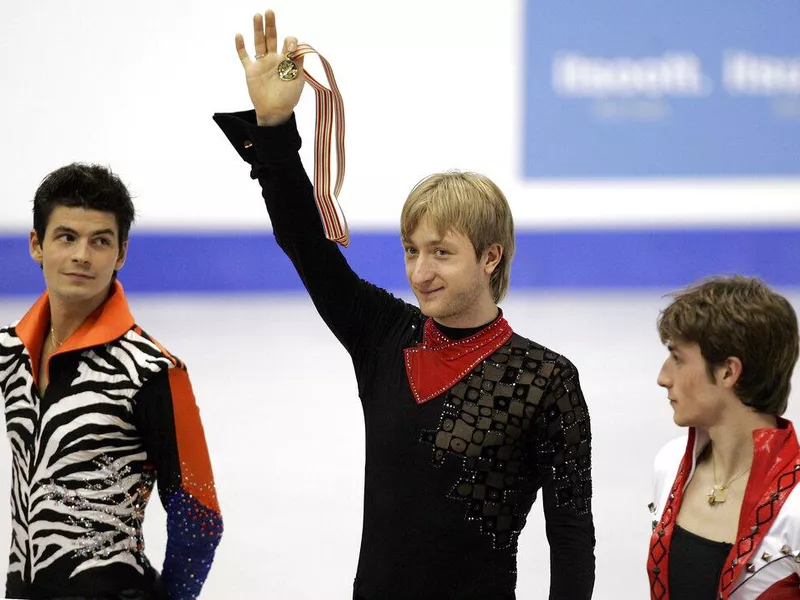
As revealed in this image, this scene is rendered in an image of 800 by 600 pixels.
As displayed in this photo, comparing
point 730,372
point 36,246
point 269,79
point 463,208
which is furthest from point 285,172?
point 730,372

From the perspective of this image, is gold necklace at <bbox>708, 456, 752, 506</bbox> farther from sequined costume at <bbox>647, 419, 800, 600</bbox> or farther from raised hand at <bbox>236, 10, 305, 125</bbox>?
raised hand at <bbox>236, 10, 305, 125</bbox>

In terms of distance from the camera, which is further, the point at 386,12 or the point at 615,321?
the point at 386,12

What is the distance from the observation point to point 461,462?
5.79 feet

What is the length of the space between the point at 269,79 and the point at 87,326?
1.72ft

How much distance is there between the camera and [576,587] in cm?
172

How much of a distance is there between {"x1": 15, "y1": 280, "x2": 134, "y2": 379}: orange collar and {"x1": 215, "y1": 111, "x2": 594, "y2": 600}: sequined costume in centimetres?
34

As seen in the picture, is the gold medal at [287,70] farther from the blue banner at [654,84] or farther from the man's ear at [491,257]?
the blue banner at [654,84]

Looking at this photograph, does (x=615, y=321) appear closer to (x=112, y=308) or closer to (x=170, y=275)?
(x=170, y=275)

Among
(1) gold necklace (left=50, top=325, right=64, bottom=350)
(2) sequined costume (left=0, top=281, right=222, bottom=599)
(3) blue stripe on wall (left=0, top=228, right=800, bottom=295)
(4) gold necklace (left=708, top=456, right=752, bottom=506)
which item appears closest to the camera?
(4) gold necklace (left=708, top=456, right=752, bottom=506)

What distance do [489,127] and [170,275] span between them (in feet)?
8.49

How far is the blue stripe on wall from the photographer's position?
28.7ft

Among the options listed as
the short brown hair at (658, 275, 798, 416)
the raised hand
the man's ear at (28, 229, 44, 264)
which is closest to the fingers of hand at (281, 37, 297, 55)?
the raised hand

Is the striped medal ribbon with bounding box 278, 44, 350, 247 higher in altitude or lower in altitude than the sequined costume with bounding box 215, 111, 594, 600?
higher

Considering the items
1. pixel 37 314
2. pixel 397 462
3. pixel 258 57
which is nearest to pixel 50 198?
pixel 37 314
